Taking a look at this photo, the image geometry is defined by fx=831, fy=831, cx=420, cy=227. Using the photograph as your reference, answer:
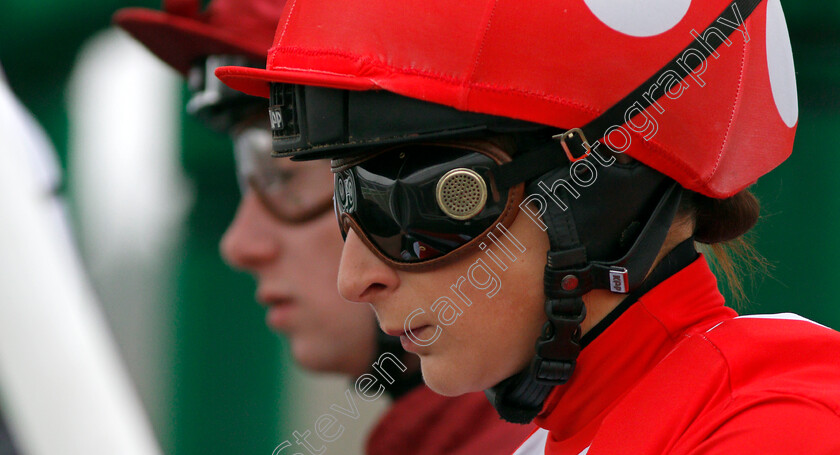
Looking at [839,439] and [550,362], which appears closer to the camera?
[839,439]

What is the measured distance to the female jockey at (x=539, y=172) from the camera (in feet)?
3.99

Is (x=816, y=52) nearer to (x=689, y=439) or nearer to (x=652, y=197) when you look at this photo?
(x=652, y=197)

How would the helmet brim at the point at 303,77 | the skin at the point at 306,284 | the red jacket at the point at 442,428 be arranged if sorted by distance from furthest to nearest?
the skin at the point at 306,284, the red jacket at the point at 442,428, the helmet brim at the point at 303,77

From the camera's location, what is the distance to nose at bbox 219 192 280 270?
3100mm

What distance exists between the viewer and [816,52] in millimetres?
2773

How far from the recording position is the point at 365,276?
4.31 feet

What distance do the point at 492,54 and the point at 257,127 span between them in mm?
1997

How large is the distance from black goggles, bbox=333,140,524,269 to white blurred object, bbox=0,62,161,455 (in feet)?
5.39

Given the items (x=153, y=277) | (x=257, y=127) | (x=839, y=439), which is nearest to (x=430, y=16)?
(x=839, y=439)

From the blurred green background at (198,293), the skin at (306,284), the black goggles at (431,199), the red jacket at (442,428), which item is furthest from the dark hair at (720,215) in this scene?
the blurred green background at (198,293)

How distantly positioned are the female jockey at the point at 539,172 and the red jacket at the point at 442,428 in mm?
843

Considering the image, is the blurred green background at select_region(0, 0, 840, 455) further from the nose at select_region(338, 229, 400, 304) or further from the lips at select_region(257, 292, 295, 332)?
the nose at select_region(338, 229, 400, 304)

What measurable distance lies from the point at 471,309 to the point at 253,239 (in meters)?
2.01

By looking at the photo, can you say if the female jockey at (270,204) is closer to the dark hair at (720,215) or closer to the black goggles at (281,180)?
the black goggles at (281,180)
